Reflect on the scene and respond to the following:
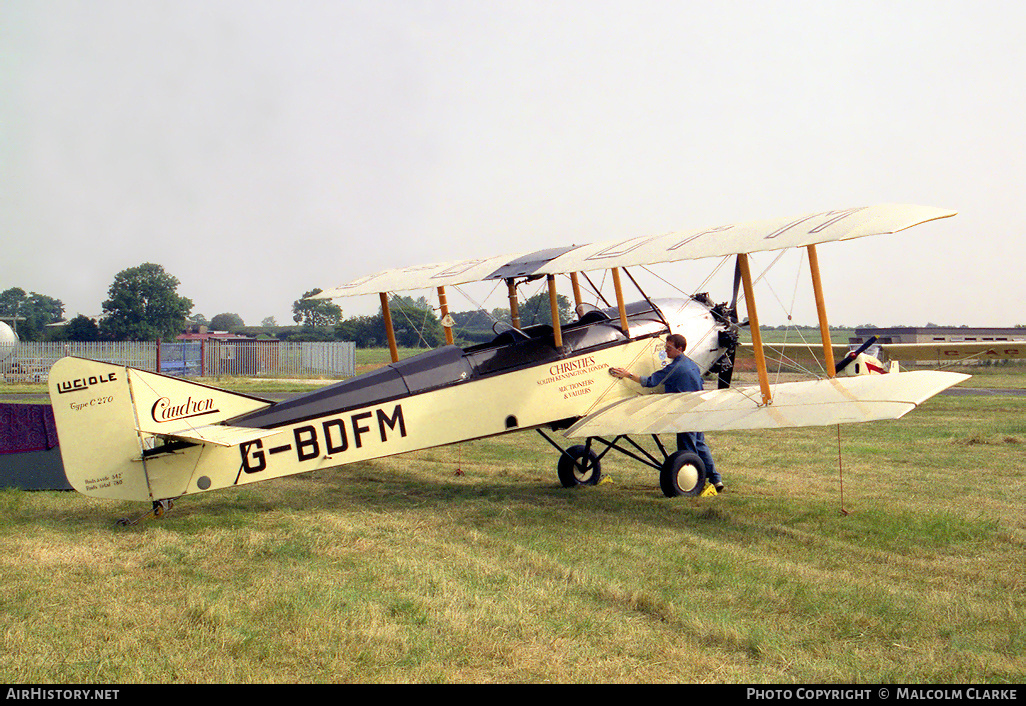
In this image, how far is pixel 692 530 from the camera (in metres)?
6.41

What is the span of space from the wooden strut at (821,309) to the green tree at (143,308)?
5541cm

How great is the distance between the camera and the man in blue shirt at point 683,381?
8.15 meters

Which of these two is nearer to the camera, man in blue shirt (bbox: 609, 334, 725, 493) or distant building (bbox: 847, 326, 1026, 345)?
man in blue shirt (bbox: 609, 334, 725, 493)

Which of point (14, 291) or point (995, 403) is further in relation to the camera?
point (14, 291)

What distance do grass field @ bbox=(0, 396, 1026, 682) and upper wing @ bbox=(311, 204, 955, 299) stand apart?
→ 2366 millimetres

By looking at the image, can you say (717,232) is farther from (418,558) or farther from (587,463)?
(418,558)

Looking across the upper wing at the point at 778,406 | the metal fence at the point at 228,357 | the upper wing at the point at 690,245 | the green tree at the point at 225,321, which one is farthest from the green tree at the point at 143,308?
the green tree at the point at 225,321

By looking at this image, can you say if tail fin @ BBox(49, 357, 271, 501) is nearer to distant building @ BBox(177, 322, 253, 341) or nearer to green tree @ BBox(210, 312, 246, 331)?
distant building @ BBox(177, 322, 253, 341)

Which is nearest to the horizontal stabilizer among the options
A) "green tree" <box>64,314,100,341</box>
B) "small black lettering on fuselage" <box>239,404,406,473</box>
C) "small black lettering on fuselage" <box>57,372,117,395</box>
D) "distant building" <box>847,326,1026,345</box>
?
"small black lettering on fuselage" <box>239,404,406,473</box>

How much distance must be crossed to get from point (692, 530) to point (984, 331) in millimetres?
48293

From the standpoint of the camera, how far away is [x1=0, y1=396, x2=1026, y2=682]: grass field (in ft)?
12.0
